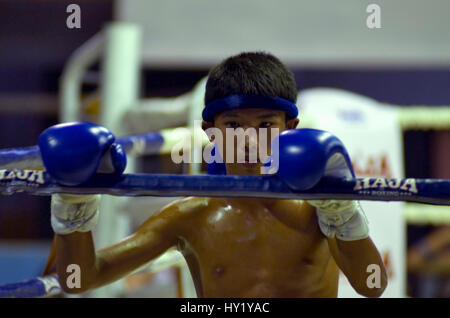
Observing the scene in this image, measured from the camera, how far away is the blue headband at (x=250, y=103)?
0.99m

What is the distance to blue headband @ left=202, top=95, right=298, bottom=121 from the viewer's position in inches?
38.9

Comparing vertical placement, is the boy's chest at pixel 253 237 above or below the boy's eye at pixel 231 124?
below

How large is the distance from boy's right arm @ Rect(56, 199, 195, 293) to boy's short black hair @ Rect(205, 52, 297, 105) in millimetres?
191

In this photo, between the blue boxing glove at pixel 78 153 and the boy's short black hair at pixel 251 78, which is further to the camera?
the boy's short black hair at pixel 251 78

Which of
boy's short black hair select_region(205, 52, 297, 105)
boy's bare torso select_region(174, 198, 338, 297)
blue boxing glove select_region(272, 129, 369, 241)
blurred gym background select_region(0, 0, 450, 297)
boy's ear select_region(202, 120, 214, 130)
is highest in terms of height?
blurred gym background select_region(0, 0, 450, 297)

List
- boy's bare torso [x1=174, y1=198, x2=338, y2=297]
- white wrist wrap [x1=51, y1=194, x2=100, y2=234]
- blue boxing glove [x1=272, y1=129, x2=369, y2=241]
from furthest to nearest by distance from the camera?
boy's bare torso [x1=174, y1=198, x2=338, y2=297], white wrist wrap [x1=51, y1=194, x2=100, y2=234], blue boxing glove [x1=272, y1=129, x2=369, y2=241]

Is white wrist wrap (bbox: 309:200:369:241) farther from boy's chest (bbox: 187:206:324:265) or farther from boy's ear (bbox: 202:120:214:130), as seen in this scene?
boy's ear (bbox: 202:120:214:130)

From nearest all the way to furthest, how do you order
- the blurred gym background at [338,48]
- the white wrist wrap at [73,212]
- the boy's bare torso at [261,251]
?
the white wrist wrap at [73,212] → the boy's bare torso at [261,251] → the blurred gym background at [338,48]

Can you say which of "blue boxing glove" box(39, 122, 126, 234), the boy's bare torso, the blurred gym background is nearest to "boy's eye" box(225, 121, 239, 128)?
the boy's bare torso

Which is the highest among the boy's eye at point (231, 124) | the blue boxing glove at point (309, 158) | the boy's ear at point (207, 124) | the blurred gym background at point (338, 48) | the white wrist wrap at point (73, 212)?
the blurred gym background at point (338, 48)

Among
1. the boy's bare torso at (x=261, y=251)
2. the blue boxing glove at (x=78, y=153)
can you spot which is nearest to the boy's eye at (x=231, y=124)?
the boy's bare torso at (x=261, y=251)

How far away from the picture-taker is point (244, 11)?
3955mm

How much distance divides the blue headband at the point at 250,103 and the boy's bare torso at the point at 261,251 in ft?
0.46

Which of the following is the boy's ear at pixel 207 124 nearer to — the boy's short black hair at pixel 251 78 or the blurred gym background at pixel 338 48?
the boy's short black hair at pixel 251 78
